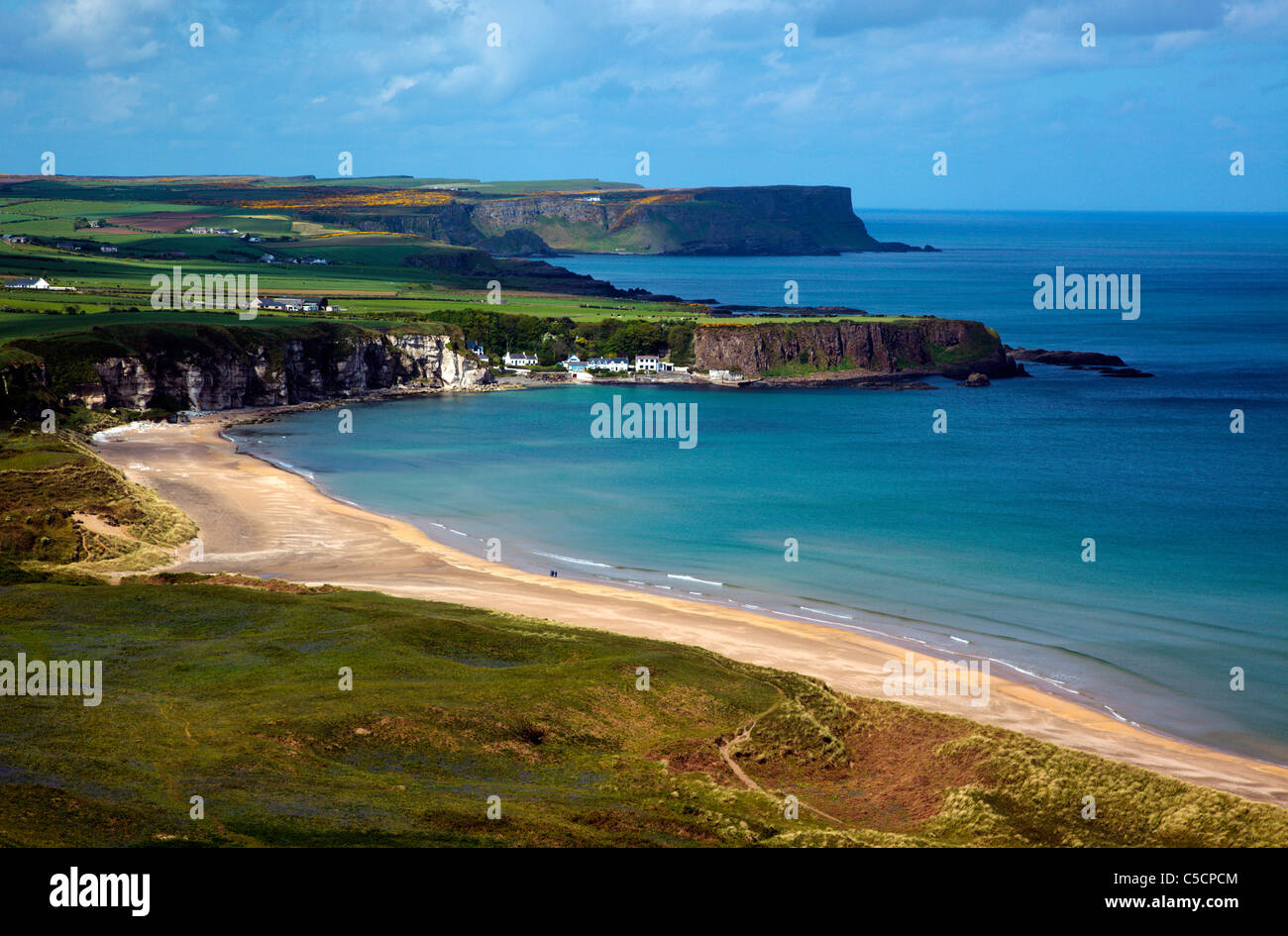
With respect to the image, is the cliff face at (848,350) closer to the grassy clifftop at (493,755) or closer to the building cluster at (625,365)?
the building cluster at (625,365)

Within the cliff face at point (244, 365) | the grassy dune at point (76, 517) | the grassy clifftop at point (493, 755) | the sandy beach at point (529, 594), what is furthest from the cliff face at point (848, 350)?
the grassy clifftop at point (493, 755)

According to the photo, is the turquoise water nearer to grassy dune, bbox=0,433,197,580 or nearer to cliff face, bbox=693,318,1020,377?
cliff face, bbox=693,318,1020,377

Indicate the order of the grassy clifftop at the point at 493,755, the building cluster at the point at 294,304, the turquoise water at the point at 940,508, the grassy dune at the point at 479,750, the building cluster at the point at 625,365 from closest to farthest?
the grassy clifftop at the point at 493,755 < the grassy dune at the point at 479,750 < the turquoise water at the point at 940,508 < the building cluster at the point at 625,365 < the building cluster at the point at 294,304

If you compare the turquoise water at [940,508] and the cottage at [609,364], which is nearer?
the turquoise water at [940,508]

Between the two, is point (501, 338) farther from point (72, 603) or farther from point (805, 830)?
point (805, 830)

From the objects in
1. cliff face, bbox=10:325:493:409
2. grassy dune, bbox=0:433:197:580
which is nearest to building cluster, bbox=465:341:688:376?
cliff face, bbox=10:325:493:409

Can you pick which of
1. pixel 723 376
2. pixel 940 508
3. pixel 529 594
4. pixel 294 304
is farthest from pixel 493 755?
pixel 294 304
